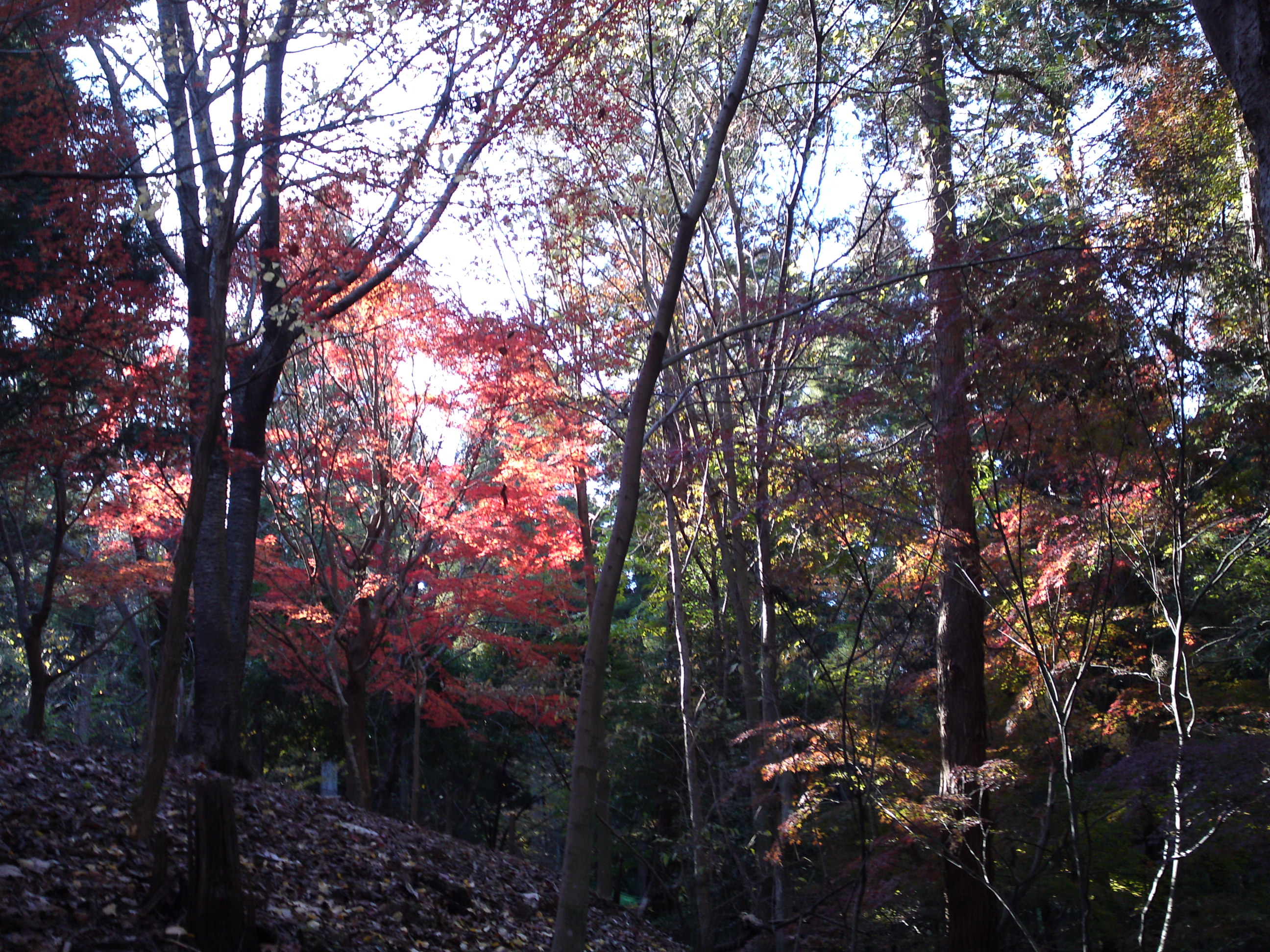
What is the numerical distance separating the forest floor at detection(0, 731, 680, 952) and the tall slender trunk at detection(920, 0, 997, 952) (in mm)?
2926

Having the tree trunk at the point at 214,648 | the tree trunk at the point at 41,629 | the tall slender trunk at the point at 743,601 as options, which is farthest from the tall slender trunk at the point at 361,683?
the tall slender trunk at the point at 743,601

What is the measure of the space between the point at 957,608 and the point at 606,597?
13.4 feet

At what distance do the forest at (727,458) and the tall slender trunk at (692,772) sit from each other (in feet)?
0.27

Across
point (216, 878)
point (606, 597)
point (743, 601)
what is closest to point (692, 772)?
point (743, 601)

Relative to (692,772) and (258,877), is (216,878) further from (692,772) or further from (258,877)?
(692,772)

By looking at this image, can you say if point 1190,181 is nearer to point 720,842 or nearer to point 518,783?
point 720,842

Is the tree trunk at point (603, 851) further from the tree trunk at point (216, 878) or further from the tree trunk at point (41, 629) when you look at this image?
the tree trunk at point (216, 878)

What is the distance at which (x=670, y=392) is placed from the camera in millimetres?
9305

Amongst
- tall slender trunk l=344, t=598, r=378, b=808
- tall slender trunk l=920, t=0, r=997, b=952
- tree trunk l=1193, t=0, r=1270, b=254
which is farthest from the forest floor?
tree trunk l=1193, t=0, r=1270, b=254

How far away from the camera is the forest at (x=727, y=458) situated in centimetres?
486

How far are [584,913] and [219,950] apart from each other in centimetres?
154

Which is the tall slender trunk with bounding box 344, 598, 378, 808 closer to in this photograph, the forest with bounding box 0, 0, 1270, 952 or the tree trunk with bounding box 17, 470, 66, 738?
the forest with bounding box 0, 0, 1270, 952

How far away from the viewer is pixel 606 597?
13.0ft

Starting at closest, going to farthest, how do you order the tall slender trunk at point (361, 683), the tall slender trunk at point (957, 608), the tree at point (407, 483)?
1. the tall slender trunk at point (957, 608)
2. the tree at point (407, 483)
3. the tall slender trunk at point (361, 683)
